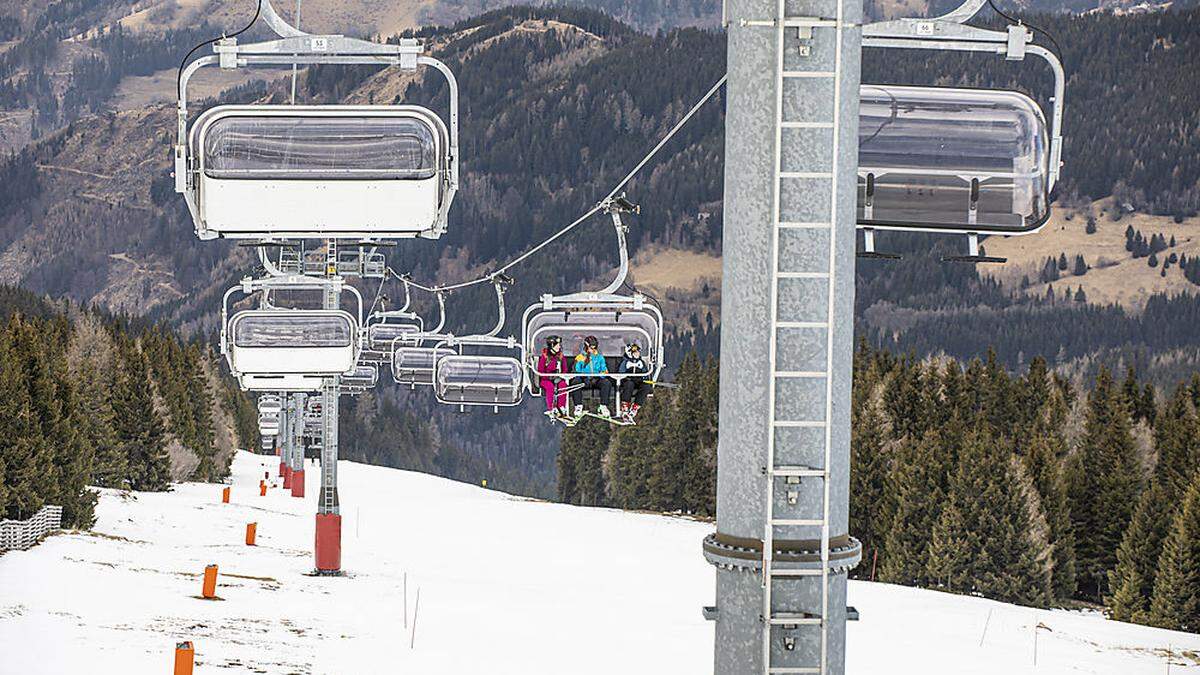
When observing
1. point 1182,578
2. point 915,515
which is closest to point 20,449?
point 1182,578

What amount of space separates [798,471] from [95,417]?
51.0 metres

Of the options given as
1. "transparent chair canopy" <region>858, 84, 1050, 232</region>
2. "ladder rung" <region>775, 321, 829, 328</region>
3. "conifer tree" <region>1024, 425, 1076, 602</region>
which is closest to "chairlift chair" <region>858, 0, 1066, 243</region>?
"transparent chair canopy" <region>858, 84, 1050, 232</region>

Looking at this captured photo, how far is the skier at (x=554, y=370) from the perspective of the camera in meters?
23.9

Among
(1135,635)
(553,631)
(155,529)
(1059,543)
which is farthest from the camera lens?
(1059,543)

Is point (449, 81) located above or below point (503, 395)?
above

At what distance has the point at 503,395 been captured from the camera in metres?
36.0

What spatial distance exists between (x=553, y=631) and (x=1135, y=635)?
1624cm

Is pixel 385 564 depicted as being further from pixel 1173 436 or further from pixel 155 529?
pixel 1173 436

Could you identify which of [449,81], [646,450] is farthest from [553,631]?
[646,450]

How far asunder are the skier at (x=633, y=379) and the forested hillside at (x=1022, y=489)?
3084 centimetres

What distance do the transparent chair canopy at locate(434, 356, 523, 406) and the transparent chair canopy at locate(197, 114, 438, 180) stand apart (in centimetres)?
2293

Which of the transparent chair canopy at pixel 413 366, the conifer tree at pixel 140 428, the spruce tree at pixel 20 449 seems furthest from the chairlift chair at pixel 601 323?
the conifer tree at pixel 140 428

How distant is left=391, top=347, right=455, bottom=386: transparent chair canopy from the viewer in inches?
1766

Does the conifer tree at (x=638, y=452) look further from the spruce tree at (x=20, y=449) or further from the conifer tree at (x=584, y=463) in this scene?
the spruce tree at (x=20, y=449)
